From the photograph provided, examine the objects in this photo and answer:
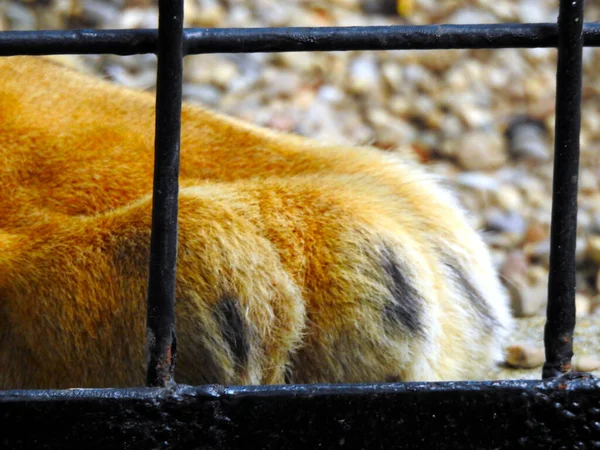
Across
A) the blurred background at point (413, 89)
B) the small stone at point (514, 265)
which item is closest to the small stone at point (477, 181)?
the blurred background at point (413, 89)

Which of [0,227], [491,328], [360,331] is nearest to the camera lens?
[360,331]

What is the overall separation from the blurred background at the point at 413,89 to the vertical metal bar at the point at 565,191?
7.23ft

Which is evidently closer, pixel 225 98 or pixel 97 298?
pixel 97 298

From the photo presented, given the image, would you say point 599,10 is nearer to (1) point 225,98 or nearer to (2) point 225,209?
(1) point 225,98

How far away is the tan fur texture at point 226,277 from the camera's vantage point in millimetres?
1012

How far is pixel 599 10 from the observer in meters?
3.95

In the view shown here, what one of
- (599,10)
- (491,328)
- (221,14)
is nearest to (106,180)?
(491,328)

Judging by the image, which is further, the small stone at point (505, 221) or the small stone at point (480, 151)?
the small stone at point (480, 151)

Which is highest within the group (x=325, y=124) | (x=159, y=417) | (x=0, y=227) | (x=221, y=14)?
(x=221, y=14)

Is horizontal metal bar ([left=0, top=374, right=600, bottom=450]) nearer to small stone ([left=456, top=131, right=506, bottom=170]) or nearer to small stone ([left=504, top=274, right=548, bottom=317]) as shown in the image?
small stone ([left=504, top=274, right=548, bottom=317])

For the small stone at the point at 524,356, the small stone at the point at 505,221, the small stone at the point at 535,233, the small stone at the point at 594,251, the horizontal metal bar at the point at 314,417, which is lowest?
the small stone at the point at 524,356

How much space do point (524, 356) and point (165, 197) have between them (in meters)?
0.74

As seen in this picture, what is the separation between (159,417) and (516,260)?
2153mm

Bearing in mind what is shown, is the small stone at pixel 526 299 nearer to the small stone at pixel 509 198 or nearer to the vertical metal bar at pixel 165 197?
the small stone at pixel 509 198
